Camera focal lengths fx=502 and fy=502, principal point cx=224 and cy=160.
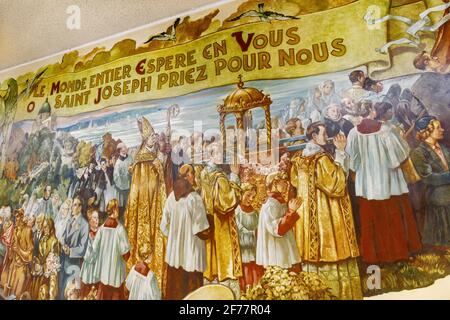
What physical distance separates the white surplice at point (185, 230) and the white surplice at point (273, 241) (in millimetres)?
655

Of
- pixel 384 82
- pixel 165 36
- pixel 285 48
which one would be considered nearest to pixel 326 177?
pixel 384 82

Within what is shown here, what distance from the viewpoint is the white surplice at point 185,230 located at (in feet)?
17.8

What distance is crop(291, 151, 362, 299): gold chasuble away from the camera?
477 centimetres

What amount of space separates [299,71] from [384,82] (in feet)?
3.04

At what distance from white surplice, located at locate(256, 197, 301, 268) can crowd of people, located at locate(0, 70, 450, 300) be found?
11 mm

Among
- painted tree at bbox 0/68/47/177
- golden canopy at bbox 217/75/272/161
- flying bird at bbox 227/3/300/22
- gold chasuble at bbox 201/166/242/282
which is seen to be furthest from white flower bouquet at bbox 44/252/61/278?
flying bird at bbox 227/3/300/22

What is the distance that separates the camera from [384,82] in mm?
5098

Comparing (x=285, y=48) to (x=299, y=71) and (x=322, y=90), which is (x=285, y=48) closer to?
(x=299, y=71)

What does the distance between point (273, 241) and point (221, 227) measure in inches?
24.5

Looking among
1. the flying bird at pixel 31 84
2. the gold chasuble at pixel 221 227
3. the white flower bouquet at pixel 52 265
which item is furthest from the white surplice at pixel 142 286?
the flying bird at pixel 31 84

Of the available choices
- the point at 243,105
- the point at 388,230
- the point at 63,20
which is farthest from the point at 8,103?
the point at 388,230

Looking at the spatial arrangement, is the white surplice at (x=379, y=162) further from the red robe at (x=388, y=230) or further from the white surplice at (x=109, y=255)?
the white surplice at (x=109, y=255)

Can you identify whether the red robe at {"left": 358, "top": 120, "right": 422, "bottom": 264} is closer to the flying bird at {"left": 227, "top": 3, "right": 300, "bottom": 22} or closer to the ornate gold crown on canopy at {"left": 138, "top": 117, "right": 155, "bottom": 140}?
the flying bird at {"left": 227, "top": 3, "right": 300, "bottom": 22}

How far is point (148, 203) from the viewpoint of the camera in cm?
586
